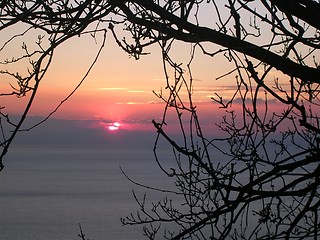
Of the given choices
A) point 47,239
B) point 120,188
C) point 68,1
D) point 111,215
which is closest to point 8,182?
point 120,188

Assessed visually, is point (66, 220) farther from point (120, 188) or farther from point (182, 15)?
point (182, 15)

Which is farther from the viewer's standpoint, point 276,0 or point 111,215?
point 111,215

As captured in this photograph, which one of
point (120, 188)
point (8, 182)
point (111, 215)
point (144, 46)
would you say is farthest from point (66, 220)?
point (144, 46)

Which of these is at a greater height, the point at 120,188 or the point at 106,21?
the point at 106,21

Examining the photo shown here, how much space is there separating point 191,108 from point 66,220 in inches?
2820

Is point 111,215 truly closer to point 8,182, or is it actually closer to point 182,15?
point 8,182

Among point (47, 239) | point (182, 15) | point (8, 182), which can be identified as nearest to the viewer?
point (182, 15)

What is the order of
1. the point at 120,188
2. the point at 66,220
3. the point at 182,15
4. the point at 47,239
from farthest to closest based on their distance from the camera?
the point at 120,188 < the point at 66,220 < the point at 47,239 < the point at 182,15

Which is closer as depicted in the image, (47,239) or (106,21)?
(106,21)

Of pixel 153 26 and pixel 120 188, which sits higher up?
pixel 153 26

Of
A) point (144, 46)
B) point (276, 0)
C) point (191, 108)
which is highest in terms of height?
point (276, 0)

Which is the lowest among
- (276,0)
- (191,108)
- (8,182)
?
(8,182)

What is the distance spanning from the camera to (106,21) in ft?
10.6

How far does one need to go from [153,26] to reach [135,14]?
15 cm
